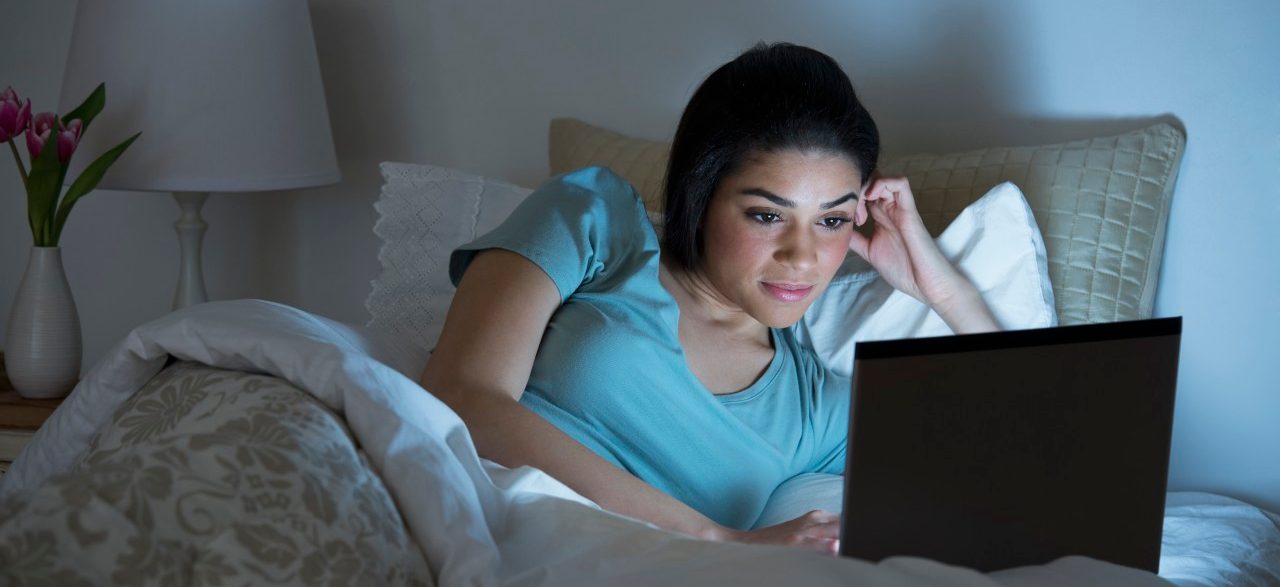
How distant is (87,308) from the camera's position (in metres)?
2.54

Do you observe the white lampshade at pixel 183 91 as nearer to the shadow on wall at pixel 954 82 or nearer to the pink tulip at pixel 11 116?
the pink tulip at pixel 11 116

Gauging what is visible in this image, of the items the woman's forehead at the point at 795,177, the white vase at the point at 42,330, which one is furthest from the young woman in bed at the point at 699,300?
the white vase at the point at 42,330

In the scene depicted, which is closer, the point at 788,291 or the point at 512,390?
the point at 512,390

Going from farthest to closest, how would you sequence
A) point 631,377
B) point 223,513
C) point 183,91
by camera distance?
point 183,91, point 631,377, point 223,513

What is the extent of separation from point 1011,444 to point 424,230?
1.19 m

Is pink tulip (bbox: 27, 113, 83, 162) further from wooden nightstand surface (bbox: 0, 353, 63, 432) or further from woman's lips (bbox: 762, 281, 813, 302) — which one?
woman's lips (bbox: 762, 281, 813, 302)

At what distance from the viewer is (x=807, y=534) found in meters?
1.18

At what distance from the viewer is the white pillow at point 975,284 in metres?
1.62

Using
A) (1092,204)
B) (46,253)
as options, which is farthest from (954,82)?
(46,253)

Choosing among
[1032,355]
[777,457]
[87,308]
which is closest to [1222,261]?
[777,457]

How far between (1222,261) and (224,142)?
152cm

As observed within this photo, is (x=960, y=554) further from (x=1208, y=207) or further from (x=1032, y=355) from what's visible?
(x=1208, y=207)

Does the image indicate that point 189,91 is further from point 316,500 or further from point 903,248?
point 316,500

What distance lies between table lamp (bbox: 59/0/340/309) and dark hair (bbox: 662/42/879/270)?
0.81 metres
